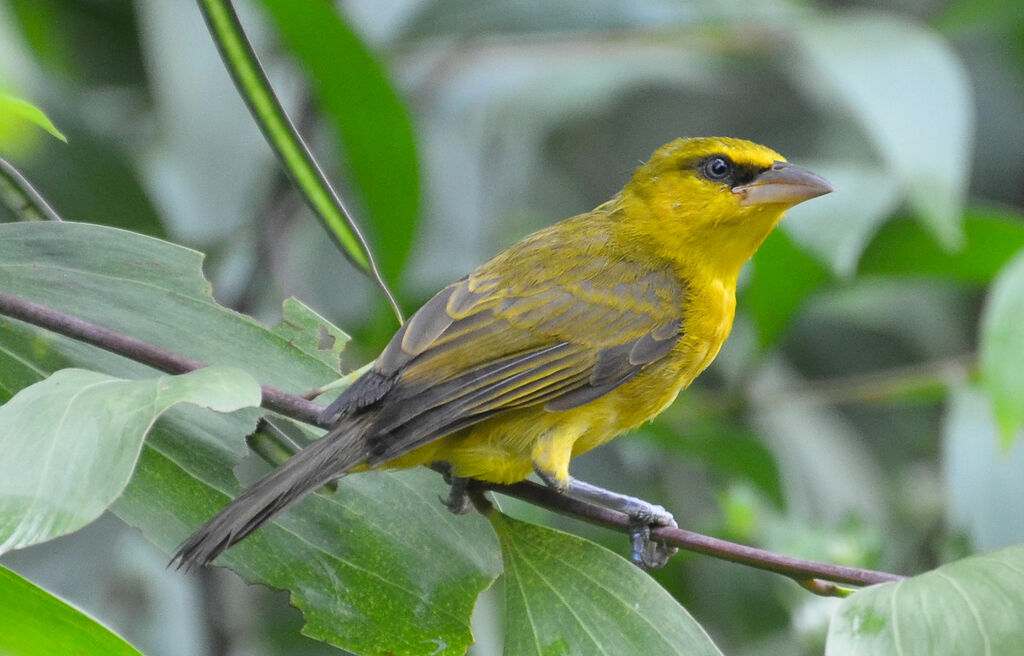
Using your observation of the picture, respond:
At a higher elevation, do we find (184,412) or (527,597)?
(184,412)

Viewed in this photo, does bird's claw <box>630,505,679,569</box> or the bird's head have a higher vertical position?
the bird's head

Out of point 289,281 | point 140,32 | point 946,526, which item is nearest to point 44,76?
point 140,32

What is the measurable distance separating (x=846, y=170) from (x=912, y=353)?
1472mm

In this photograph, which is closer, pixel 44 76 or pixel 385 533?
pixel 385 533

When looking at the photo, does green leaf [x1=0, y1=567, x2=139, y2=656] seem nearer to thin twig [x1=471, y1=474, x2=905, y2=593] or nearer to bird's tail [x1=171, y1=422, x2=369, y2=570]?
bird's tail [x1=171, y1=422, x2=369, y2=570]

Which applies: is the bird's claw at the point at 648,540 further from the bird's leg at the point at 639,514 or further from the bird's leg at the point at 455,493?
the bird's leg at the point at 455,493

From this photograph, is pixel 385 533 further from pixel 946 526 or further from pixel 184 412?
pixel 946 526

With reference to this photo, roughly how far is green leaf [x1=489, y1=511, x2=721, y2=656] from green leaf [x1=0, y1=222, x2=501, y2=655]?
9 centimetres

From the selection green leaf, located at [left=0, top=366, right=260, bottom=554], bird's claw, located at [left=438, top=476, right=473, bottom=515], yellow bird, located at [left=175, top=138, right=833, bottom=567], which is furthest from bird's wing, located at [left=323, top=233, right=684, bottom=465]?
green leaf, located at [left=0, top=366, right=260, bottom=554]

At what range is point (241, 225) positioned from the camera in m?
4.31

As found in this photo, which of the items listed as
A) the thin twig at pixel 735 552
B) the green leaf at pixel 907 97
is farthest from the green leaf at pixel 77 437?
the green leaf at pixel 907 97

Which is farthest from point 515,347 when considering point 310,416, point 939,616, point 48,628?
point 48,628

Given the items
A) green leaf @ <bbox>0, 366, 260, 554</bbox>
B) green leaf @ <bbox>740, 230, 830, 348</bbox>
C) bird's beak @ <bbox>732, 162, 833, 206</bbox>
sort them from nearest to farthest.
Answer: green leaf @ <bbox>0, 366, 260, 554</bbox>
bird's beak @ <bbox>732, 162, 833, 206</bbox>
green leaf @ <bbox>740, 230, 830, 348</bbox>

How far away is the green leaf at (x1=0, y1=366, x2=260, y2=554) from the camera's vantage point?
159cm
